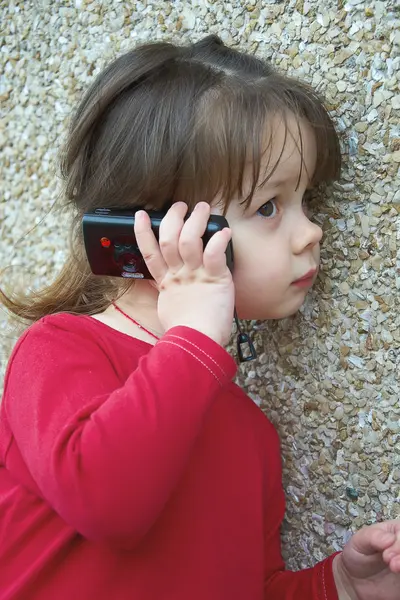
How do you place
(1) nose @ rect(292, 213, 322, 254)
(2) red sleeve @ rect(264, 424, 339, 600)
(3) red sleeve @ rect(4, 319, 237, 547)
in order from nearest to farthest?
(3) red sleeve @ rect(4, 319, 237, 547) < (1) nose @ rect(292, 213, 322, 254) < (2) red sleeve @ rect(264, 424, 339, 600)

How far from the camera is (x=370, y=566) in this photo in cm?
121

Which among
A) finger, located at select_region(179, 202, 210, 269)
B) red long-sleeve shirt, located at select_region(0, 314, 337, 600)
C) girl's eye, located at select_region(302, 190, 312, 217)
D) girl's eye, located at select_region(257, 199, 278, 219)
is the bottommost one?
red long-sleeve shirt, located at select_region(0, 314, 337, 600)

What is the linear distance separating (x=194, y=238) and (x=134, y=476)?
0.36 meters

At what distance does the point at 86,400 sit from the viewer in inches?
42.0

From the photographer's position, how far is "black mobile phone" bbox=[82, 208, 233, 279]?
119 centimetres

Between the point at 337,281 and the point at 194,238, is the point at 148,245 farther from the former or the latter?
the point at 337,281

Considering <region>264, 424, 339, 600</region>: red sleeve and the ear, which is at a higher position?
the ear

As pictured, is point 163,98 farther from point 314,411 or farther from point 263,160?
point 314,411

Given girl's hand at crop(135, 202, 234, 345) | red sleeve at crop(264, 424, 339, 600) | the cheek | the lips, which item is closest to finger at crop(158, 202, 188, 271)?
girl's hand at crop(135, 202, 234, 345)

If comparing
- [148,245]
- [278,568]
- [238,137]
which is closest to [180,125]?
[238,137]

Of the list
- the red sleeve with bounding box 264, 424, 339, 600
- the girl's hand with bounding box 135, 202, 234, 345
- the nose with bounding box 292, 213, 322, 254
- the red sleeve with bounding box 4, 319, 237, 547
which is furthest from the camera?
the red sleeve with bounding box 264, 424, 339, 600

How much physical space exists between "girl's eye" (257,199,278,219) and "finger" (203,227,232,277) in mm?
98

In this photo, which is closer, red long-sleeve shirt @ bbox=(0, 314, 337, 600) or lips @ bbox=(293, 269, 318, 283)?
red long-sleeve shirt @ bbox=(0, 314, 337, 600)

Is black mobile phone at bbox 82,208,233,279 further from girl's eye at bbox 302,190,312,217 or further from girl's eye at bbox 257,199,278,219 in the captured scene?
girl's eye at bbox 302,190,312,217
